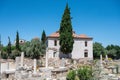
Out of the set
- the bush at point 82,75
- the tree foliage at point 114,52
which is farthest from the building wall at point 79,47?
the bush at point 82,75

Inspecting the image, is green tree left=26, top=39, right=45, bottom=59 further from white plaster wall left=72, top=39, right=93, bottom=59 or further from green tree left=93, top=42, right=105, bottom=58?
green tree left=93, top=42, right=105, bottom=58

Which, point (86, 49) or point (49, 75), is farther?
point (86, 49)

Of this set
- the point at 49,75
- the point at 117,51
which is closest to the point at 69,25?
the point at 49,75

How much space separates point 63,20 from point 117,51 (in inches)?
1225

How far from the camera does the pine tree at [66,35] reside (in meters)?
34.5

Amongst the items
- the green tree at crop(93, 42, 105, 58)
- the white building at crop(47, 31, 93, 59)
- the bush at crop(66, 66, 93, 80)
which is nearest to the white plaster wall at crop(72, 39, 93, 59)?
the white building at crop(47, 31, 93, 59)

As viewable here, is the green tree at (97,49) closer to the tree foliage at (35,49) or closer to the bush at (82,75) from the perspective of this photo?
the tree foliage at (35,49)

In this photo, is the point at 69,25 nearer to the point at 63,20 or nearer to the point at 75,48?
the point at 63,20

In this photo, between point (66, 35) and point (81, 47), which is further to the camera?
point (81, 47)

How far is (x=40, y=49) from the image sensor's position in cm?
3453

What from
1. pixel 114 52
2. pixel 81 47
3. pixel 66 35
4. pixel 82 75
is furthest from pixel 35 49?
pixel 114 52

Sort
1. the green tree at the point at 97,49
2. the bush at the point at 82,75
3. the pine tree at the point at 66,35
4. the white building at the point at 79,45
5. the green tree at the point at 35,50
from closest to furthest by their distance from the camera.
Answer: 1. the bush at the point at 82,75
2. the green tree at the point at 35,50
3. the pine tree at the point at 66,35
4. the white building at the point at 79,45
5. the green tree at the point at 97,49

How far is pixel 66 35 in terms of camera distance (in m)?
34.6

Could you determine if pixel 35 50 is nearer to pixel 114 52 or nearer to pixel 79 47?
pixel 79 47
